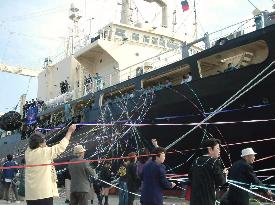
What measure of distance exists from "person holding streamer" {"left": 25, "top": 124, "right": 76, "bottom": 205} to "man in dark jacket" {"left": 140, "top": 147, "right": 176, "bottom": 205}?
1139 mm

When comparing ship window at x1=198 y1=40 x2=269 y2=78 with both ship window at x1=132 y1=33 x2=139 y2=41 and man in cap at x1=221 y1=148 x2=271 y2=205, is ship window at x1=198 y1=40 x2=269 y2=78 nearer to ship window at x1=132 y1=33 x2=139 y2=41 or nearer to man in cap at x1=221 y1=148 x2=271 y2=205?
man in cap at x1=221 y1=148 x2=271 y2=205

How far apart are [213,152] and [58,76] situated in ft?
61.7

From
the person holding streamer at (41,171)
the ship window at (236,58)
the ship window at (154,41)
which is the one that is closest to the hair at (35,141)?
the person holding streamer at (41,171)

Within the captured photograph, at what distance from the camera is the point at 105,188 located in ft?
32.2

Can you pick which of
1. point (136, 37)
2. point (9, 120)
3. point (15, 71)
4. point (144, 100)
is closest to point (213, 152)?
point (144, 100)

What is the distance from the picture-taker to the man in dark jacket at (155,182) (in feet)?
16.5

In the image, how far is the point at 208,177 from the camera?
449 centimetres

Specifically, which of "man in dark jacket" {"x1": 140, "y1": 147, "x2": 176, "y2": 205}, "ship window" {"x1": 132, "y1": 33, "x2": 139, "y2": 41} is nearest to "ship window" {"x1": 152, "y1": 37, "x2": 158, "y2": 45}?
"ship window" {"x1": 132, "y1": 33, "x2": 139, "y2": 41}

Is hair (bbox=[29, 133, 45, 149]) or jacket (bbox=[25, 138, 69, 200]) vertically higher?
hair (bbox=[29, 133, 45, 149])

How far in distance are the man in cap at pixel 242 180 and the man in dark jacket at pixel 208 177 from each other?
583 mm

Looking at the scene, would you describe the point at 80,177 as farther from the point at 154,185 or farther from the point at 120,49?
the point at 120,49

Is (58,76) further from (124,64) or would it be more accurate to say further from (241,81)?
(241,81)

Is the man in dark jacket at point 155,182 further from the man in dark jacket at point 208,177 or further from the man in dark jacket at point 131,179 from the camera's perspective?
the man in dark jacket at point 131,179

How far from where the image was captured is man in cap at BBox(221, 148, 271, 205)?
5000 millimetres
